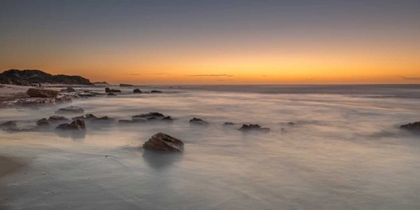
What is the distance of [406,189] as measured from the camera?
5262mm

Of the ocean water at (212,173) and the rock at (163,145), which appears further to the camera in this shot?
the rock at (163,145)

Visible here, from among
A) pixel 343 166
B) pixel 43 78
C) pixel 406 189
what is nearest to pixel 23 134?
pixel 343 166

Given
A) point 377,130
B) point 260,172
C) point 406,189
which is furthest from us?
point 377,130

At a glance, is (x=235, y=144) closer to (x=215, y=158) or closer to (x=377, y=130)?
(x=215, y=158)

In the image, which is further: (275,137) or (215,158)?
(275,137)

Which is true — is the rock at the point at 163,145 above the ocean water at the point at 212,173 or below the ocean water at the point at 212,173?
above

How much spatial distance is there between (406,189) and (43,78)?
358 ft

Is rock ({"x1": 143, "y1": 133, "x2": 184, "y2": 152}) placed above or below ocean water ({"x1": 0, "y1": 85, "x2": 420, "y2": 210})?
above

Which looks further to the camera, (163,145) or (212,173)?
(163,145)

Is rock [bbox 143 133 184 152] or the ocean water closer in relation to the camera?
the ocean water

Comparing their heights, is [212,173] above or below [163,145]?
below

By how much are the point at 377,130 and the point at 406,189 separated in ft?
27.8

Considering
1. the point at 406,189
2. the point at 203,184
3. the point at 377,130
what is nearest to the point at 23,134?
the point at 203,184

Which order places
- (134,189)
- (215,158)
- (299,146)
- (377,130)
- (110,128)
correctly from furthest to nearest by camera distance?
(377,130), (110,128), (299,146), (215,158), (134,189)
